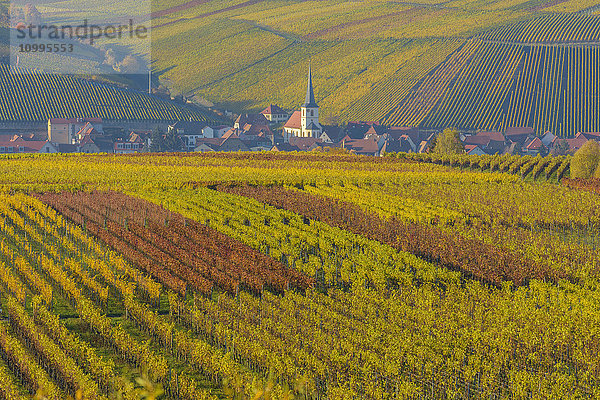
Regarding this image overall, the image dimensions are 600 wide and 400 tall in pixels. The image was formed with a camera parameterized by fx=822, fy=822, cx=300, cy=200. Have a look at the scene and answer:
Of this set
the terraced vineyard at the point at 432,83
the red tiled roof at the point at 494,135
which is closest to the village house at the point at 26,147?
the terraced vineyard at the point at 432,83

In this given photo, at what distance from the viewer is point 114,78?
178 meters

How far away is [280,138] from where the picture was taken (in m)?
144

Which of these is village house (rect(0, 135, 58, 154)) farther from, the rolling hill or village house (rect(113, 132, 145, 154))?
the rolling hill

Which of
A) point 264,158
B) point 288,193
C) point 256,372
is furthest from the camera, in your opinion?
point 264,158

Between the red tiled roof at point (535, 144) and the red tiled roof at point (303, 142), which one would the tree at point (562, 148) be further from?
the red tiled roof at point (303, 142)

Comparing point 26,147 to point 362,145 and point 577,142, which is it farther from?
point 577,142

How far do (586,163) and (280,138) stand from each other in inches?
3410

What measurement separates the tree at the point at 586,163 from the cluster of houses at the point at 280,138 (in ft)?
172

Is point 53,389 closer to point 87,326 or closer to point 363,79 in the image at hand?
point 87,326

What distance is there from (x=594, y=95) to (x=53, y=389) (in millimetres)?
141381

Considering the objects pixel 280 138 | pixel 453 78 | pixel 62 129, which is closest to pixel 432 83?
pixel 453 78

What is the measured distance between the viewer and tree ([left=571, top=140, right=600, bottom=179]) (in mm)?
60938

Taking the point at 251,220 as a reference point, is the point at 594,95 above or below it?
above

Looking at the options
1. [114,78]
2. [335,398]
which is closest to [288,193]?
[335,398]
